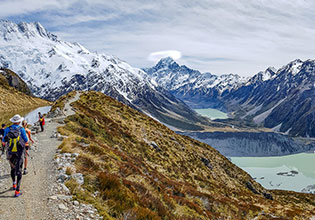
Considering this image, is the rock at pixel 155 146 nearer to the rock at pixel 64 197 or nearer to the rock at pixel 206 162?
the rock at pixel 206 162

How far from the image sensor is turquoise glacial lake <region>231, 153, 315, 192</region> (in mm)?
132875

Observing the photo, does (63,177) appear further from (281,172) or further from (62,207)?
(281,172)

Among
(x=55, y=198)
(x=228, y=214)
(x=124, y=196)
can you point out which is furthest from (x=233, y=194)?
(x=55, y=198)

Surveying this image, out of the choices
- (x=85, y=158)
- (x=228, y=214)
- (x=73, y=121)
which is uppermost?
(x=73, y=121)

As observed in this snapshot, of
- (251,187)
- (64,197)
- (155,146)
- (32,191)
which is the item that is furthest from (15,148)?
(251,187)

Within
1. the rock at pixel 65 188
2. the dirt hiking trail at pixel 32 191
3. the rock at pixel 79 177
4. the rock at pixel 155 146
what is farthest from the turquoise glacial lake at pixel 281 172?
the rock at pixel 65 188

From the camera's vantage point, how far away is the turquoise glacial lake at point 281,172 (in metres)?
133

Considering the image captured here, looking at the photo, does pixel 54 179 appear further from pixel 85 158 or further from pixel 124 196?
pixel 124 196

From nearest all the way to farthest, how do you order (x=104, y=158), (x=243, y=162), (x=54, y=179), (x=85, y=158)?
(x=54, y=179) < (x=85, y=158) < (x=104, y=158) < (x=243, y=162)

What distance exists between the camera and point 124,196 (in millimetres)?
10883

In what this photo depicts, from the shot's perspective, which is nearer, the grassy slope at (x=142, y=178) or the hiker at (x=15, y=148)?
the hiker at (x=15, y=148)

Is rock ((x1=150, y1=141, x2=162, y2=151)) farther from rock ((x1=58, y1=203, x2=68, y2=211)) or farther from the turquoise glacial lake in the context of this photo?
the turquoise glacial lake

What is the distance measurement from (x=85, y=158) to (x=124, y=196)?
478cm

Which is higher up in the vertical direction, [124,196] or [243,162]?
[243,162]
